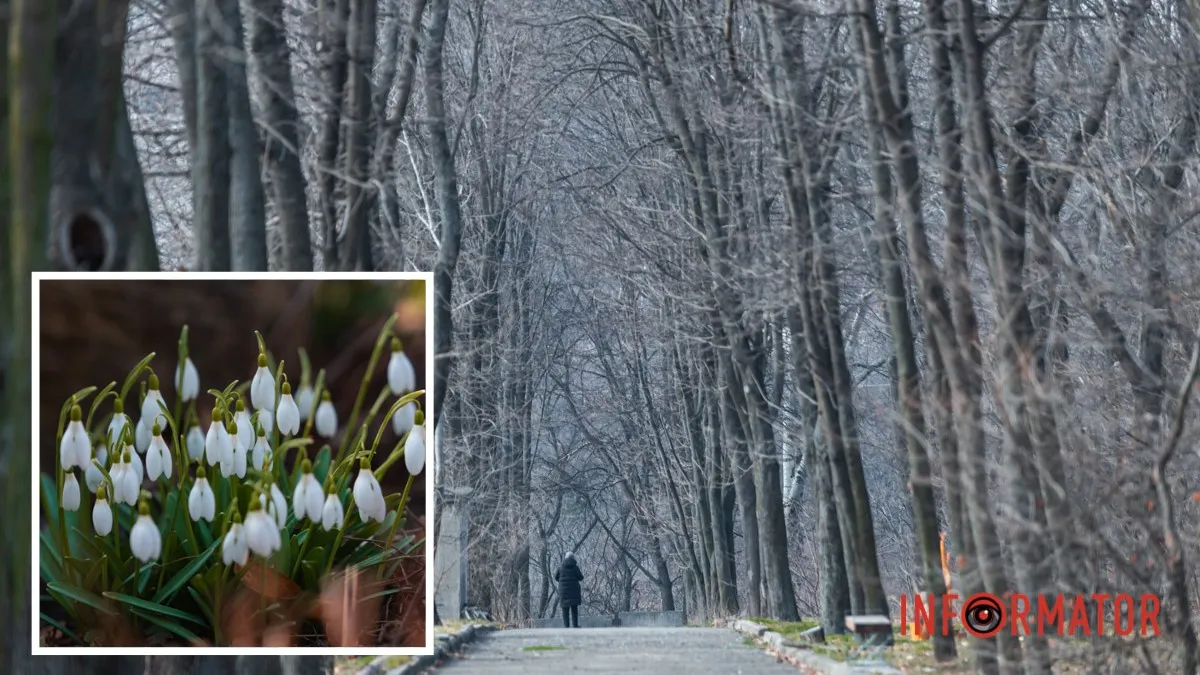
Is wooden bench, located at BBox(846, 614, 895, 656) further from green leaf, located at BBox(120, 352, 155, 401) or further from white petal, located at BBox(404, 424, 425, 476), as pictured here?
green leaf, located at BBox(120, 352, 155, 401)

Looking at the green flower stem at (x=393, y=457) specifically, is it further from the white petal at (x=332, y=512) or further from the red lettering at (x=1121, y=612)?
the red lettering at (x=1121, y=612)

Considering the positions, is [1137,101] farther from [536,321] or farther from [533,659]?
[536,321]

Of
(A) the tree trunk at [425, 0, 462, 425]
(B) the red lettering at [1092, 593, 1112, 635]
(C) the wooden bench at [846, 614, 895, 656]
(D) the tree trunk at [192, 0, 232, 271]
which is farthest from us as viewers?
(C) the wooden bench at [846, 614, 895, 656]

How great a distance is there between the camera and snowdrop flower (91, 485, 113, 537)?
649 centimetres

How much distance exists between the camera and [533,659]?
55.2 ft

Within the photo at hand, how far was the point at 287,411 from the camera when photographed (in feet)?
21.1

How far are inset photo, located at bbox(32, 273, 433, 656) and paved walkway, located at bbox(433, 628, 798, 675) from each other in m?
8.37

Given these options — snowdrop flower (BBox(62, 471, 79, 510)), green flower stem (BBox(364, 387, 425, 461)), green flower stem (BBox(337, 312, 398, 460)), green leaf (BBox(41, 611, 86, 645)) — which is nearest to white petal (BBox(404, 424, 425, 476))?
green flower stem (BBox(364, 387, 425, 461))

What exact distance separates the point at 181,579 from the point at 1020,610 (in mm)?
4620

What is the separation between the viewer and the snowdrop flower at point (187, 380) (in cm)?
634

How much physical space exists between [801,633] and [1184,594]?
971 cm

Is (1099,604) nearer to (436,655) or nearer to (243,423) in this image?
(243,423)

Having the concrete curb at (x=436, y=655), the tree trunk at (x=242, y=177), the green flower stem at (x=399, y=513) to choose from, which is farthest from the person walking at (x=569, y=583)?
the green flower stem at (x=399, y=513)

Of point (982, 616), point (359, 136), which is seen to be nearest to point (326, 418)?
point (982, 616)
